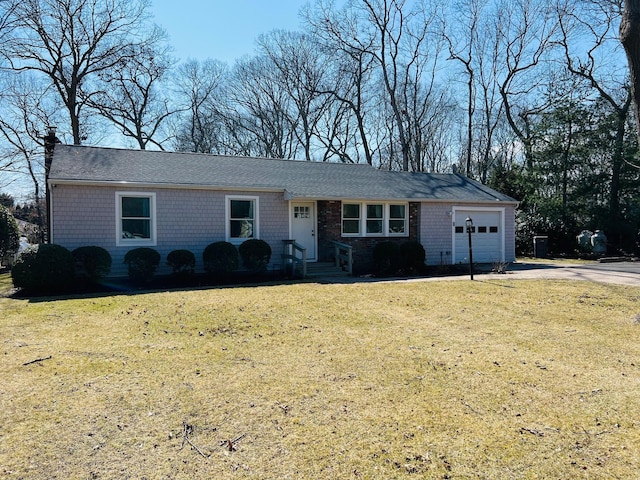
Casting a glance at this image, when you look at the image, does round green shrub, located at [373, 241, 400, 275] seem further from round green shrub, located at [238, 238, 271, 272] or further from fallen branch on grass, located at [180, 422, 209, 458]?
fallen branch on grass, located at [180, 422, 209, 458]

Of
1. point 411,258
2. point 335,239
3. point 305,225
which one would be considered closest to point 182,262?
point 305,225

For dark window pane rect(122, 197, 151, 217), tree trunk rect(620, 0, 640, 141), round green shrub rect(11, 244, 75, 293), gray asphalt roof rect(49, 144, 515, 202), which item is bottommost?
round green shrub rect(11, 244, 75, 293)

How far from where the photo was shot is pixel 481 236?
17.1 m

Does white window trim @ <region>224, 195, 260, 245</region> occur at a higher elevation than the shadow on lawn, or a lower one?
higher

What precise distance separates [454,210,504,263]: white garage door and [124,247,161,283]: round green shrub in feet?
35.5

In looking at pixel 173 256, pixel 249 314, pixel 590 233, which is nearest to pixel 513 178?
pixel 590 233

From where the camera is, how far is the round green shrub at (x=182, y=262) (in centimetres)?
1185

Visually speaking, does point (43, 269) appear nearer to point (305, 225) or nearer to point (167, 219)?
point (167, 219)

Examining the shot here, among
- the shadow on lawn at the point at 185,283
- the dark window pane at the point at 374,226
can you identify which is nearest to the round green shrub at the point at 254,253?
the shadow on lawn at the point at 185,283

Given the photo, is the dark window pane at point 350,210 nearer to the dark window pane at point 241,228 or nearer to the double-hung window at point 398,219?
the double-hung window at point 398,219

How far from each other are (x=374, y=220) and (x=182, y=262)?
6790 mm

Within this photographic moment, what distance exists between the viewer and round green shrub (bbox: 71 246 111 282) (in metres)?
10.8

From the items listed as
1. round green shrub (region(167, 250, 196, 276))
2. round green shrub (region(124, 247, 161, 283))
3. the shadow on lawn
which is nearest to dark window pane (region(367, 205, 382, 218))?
the shadow on lawn

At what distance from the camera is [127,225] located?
1210 cm
